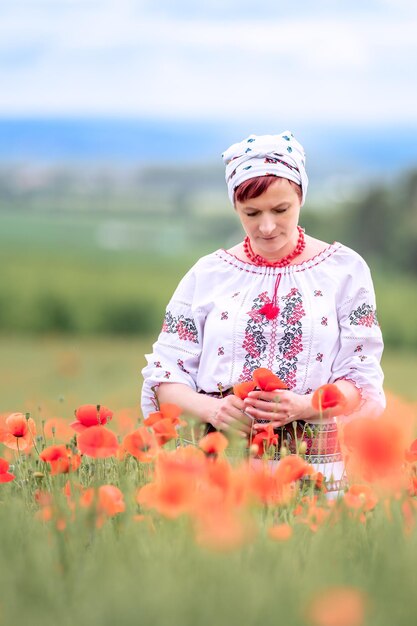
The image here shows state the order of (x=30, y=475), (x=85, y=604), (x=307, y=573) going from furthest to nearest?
(x=30, y=475) → (x=307, y=573) → (x=85, y=604)

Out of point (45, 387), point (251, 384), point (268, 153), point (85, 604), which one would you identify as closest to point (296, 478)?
point (251, 384)

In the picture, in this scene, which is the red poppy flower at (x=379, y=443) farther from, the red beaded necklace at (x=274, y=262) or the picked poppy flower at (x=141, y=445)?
the red beaded necklace at (x=274, y=262)

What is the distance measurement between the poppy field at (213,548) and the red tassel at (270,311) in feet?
1.76

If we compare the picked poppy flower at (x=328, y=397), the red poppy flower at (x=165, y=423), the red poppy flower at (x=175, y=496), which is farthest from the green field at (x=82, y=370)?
the red poppy flower at (x=175, y=496)

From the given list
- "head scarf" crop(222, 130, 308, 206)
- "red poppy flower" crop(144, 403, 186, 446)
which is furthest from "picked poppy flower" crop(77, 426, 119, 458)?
"head scarf" crop(222, 130, 308, 206)

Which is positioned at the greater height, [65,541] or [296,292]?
[296,292]

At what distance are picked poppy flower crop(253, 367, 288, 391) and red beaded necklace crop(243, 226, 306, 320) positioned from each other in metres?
0.29

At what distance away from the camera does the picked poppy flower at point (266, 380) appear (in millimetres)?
2543

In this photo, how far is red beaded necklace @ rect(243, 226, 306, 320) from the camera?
9.32 ft

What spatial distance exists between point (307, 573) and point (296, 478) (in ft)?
1.49

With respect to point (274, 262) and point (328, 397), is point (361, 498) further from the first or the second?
point (274, 262)

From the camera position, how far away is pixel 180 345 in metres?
2.95

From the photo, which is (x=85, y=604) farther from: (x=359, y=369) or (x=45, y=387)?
(x=45, y=387)

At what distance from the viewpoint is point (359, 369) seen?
9.30 ft
